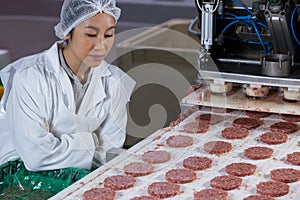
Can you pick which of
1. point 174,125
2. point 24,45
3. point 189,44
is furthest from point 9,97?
point 24,45

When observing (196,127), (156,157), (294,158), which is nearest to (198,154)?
(156,157)

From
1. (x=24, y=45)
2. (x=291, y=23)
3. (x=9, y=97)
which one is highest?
(x=291, y=23)

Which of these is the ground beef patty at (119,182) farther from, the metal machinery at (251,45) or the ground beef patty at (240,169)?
the metal machinery at (251,45)

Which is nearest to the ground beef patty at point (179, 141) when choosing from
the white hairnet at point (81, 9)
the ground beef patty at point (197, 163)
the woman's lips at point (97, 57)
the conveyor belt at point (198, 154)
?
the conveyor belt at point (198, 154)

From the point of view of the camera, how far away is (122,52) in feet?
16.7

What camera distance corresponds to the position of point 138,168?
8.89 ft

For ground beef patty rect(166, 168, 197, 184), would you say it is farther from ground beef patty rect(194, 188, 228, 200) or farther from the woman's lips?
the woman's lips

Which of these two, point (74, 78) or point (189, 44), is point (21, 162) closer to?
point (74, 78)

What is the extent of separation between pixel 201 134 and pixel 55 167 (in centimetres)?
75

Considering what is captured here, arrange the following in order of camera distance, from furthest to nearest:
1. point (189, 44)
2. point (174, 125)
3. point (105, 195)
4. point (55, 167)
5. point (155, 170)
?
point (189, 44) → point (174, 125) → point (55, 167) → point (155, 170) → point (105, 195)

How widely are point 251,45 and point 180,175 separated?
109 centimetres

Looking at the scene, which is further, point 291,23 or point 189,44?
point 189,44

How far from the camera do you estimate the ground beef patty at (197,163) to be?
2.73 m

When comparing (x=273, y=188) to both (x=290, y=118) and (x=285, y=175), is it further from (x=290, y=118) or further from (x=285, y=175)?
(x=290, y=118)
